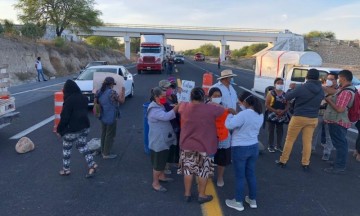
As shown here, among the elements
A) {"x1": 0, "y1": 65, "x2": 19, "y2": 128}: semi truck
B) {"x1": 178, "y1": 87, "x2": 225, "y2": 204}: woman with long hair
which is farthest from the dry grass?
{"x1": 178, "y1": 87, "x2": 225, "y2": 204}: woman with long hair

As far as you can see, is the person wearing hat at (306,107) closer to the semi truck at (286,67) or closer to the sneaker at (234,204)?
the sneaker at (234,204)

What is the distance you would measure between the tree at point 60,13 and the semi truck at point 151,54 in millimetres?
20369

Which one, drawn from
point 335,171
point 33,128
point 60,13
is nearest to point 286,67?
point 335,171

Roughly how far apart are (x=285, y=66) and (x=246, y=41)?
62.4 metres

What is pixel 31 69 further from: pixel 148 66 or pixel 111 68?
pixel 111 68

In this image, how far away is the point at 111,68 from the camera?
14734 millimetres

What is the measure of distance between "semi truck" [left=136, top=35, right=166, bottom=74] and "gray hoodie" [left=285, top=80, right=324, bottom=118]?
95.0ft

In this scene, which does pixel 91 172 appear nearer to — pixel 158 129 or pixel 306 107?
pixel 158 129

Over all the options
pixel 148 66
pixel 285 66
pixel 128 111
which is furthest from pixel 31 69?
pixel 285 66

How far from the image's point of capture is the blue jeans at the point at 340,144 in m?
6.29

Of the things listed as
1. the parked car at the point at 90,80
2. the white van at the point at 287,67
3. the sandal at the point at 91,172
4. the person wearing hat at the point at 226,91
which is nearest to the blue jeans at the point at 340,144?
the person wearing hat at the point at 226,91

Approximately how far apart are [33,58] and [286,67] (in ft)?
87.5

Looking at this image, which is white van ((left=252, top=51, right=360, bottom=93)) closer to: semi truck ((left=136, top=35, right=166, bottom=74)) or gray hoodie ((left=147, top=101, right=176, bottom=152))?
gray hoodie ((left=147, top=101, right=176, bottom=152))

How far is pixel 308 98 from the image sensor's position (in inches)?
237
